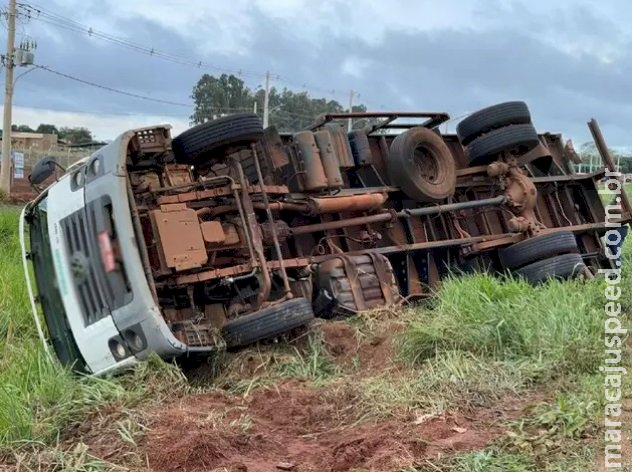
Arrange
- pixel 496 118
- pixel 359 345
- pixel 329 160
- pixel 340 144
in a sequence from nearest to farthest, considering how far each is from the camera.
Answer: pixel 359 345
pixel 329 160
pixel 340 144
pixel 496 118

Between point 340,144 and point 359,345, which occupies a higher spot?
point 340,144

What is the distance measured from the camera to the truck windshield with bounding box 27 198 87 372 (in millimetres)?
4789

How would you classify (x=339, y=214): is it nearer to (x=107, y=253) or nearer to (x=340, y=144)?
(x=340, y=144)

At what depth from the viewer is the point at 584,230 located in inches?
294

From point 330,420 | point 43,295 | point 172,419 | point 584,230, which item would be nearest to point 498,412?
point 330,420

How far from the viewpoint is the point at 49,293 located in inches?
199

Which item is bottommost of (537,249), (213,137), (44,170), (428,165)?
(537,249)

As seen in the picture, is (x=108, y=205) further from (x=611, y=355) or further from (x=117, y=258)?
(x=611, y=355)

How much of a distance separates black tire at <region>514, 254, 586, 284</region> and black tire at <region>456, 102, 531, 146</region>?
146 cm

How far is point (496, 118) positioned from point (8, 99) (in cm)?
2122

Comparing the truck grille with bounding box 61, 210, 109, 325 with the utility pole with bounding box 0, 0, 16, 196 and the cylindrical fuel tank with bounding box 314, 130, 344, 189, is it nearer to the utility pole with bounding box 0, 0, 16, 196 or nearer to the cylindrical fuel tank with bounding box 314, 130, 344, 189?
the cylindrical fuel tank with bounding box 314, 130, 344, 189

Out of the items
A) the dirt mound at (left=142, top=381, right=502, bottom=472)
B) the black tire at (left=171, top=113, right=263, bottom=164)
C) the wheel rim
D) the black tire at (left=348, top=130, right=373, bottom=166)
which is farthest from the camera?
the wheel rim

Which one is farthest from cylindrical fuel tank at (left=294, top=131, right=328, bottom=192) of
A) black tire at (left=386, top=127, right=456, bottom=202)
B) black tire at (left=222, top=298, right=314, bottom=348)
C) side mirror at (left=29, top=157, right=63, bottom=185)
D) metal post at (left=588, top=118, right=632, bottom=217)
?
metal post at (left=588, top=118, right=632, bottom=217)

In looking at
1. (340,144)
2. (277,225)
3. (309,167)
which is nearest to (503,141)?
(340,144)
